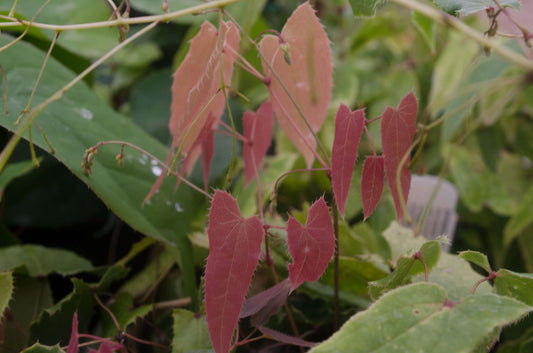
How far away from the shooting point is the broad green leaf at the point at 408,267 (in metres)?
0.26

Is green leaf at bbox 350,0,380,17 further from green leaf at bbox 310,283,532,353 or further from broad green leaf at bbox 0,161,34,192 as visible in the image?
broad green leaf at bbox 0,161,34,192

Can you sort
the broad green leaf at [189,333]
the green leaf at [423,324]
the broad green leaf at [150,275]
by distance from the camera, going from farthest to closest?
the broad green leaf at [150,275]
the broad green leaf at [189,333]
the green leaf at [423,324]

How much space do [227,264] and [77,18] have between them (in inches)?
22.5

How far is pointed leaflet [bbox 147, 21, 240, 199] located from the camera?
0.28 metres

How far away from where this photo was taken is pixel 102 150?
14.5 inches

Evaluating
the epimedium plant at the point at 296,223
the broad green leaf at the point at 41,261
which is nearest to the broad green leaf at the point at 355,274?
the epimedium plant at the point at 296,223

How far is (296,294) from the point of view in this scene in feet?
1.33

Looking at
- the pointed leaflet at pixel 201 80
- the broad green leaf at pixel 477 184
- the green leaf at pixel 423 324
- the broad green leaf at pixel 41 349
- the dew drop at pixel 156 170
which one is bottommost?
the broad green leaf at pixel 477 184

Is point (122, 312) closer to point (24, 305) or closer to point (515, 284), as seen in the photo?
point (24, 305)

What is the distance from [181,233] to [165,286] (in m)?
0.09

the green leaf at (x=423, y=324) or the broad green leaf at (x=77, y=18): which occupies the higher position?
the broad green leaf at (x=77, y=18)

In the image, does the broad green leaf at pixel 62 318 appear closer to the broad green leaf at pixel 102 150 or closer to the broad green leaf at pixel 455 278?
the broad green leaf at pixel 102 150

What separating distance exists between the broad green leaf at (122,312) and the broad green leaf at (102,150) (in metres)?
0.04

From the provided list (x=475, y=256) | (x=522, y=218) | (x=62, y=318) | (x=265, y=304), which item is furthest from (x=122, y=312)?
(x=522, y=218)
